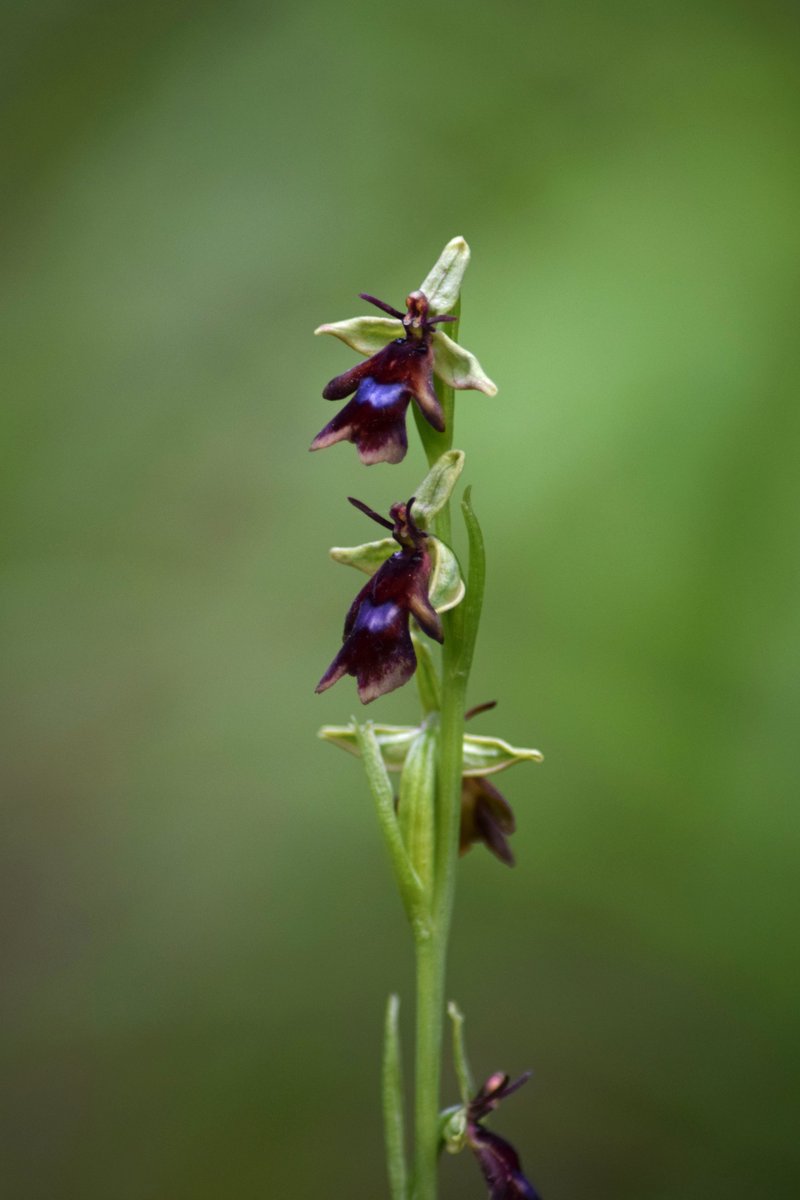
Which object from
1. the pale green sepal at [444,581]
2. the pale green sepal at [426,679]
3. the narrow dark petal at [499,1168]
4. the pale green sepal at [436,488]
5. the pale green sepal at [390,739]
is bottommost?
the narrow dark petal at [499,1168]

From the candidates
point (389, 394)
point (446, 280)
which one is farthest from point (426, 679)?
point (446, 280)

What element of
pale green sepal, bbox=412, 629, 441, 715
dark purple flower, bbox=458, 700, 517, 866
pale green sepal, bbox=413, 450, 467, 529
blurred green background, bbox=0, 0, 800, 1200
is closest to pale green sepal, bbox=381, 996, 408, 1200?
dark purple flower, bbox=458, 700, 517, 866

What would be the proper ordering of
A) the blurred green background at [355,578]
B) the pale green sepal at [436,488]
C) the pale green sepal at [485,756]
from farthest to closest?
the blurred green background at [355,578], the pale green sepal at [485,756], the pale green sepal at [436,488]

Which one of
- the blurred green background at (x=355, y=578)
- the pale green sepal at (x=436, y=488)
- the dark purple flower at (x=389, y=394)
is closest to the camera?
the dark purple flower at (x=389, y=394)

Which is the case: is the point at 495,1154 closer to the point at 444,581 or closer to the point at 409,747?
the point at 409,747

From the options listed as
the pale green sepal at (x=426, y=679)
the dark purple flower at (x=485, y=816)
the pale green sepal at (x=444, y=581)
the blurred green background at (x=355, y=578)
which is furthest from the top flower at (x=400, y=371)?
the blurred green background at (x=355, y=578)

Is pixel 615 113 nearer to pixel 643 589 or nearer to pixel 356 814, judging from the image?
pixel 643 589

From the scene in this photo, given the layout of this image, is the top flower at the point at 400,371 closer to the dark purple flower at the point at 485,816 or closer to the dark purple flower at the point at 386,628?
the dark purple flower at the point at 386,628
